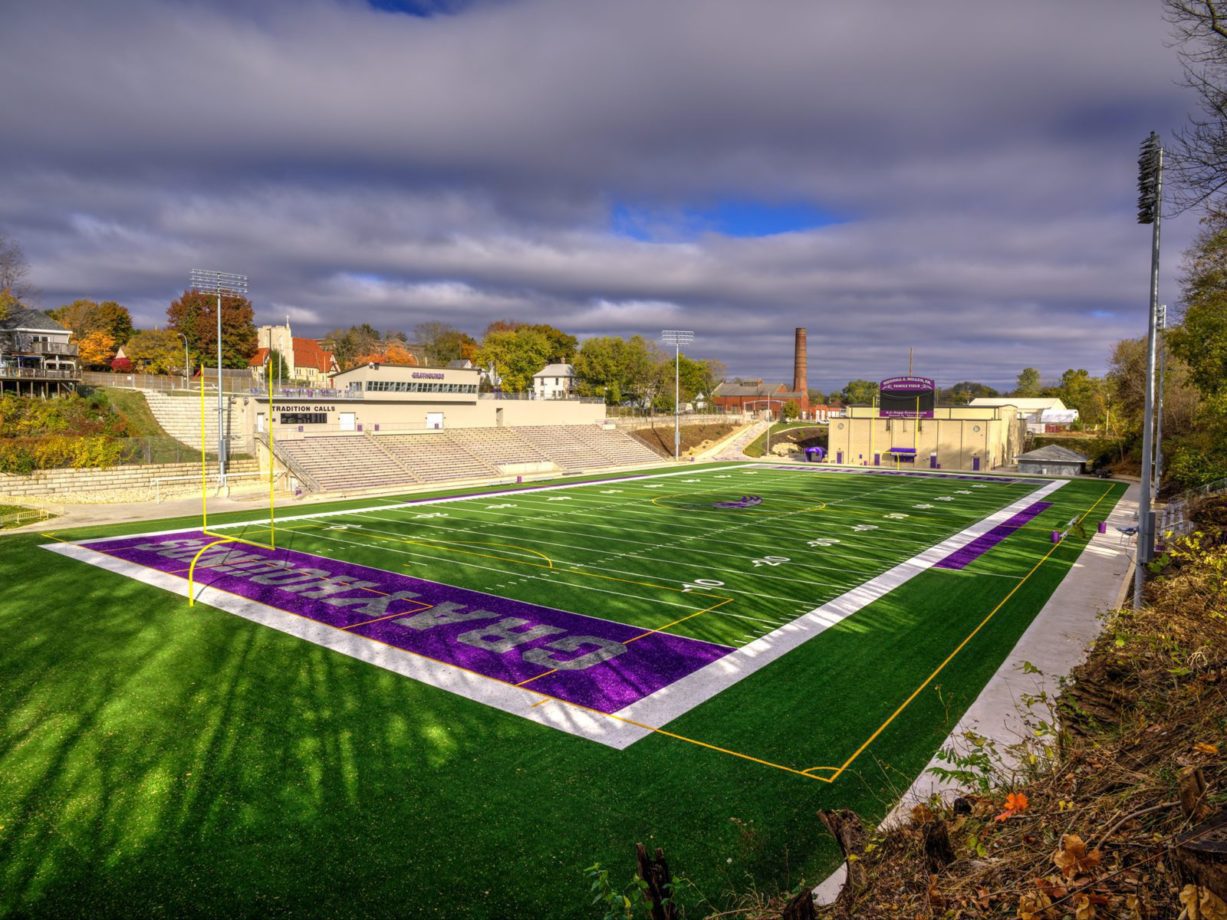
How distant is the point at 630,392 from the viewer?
94688mm

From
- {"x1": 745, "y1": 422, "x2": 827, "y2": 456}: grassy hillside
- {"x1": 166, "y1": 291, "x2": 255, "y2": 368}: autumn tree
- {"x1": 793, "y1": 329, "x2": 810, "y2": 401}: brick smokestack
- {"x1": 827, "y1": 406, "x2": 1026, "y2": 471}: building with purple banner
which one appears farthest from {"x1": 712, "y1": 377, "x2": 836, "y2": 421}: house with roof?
{"x1": 166, "y1": 291, "x2": 255, "y2": 368}: autumn tree

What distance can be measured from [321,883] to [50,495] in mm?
36267

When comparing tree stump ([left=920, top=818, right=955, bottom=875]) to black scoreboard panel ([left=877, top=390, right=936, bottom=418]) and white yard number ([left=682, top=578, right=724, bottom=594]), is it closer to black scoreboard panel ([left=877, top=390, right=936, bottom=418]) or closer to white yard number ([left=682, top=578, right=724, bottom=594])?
white yard number ([left=682, top=578, right=724, bottom=594])

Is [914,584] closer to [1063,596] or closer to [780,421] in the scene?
[1063,596]

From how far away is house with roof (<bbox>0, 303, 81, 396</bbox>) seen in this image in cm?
4256

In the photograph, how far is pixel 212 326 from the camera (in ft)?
234

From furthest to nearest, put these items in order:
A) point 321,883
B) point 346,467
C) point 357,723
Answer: point 346,467 → point 357,723 → point 321,883

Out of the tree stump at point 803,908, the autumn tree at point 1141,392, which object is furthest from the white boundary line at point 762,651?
the autumn tree at point 1141,392

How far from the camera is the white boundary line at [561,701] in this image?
11555 mm

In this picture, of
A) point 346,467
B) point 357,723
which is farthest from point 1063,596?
point 346,467

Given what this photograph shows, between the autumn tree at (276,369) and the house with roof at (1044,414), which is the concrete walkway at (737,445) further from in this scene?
the autumn tree at (276,369)

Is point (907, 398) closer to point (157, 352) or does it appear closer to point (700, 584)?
point (700, 584)

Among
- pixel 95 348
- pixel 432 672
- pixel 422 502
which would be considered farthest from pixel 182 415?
pixel 432 672

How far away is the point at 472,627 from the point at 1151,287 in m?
16.1
